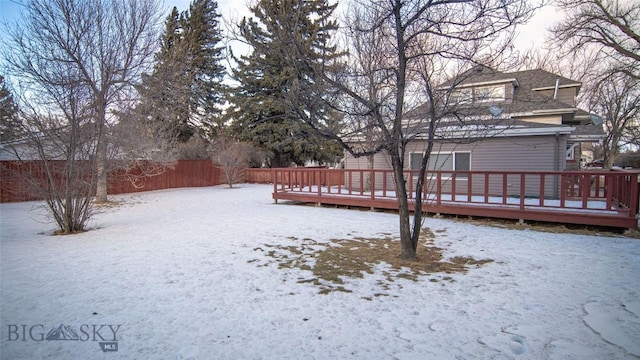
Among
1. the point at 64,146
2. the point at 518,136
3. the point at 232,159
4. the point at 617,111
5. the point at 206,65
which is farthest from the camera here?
the point at 206,65

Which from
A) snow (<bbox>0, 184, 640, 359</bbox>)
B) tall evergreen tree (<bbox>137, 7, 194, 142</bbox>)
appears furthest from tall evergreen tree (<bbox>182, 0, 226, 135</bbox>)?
snow (<bbox>0, 184, 640, 359</bbox>)

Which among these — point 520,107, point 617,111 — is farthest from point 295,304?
point 617,111

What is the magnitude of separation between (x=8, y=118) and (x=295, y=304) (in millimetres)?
7018

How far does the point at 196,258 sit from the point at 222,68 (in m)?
23.2

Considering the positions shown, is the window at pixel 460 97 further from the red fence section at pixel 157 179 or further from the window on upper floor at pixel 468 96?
the red fence section at pixel 157 179

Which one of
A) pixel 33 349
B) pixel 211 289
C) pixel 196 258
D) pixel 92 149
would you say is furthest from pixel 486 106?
pixel 92 149

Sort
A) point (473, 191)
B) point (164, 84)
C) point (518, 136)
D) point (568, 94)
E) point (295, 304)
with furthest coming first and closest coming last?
point (568, 94) → point (473, 191) → point (518, 136) → point (164, 84) → point (295, 304)

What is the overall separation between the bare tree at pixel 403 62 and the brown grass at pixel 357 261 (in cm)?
43

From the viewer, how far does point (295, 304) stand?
136 inches

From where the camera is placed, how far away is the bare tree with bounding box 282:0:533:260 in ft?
14.3

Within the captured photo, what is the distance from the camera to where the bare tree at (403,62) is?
171 inches

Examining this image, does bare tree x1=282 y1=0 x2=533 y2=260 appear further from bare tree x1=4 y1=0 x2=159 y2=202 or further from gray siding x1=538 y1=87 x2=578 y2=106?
gray siding x1=538 y1=87 x2=578 y2=106

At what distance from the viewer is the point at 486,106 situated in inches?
182

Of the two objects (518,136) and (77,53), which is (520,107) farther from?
(77,53)
